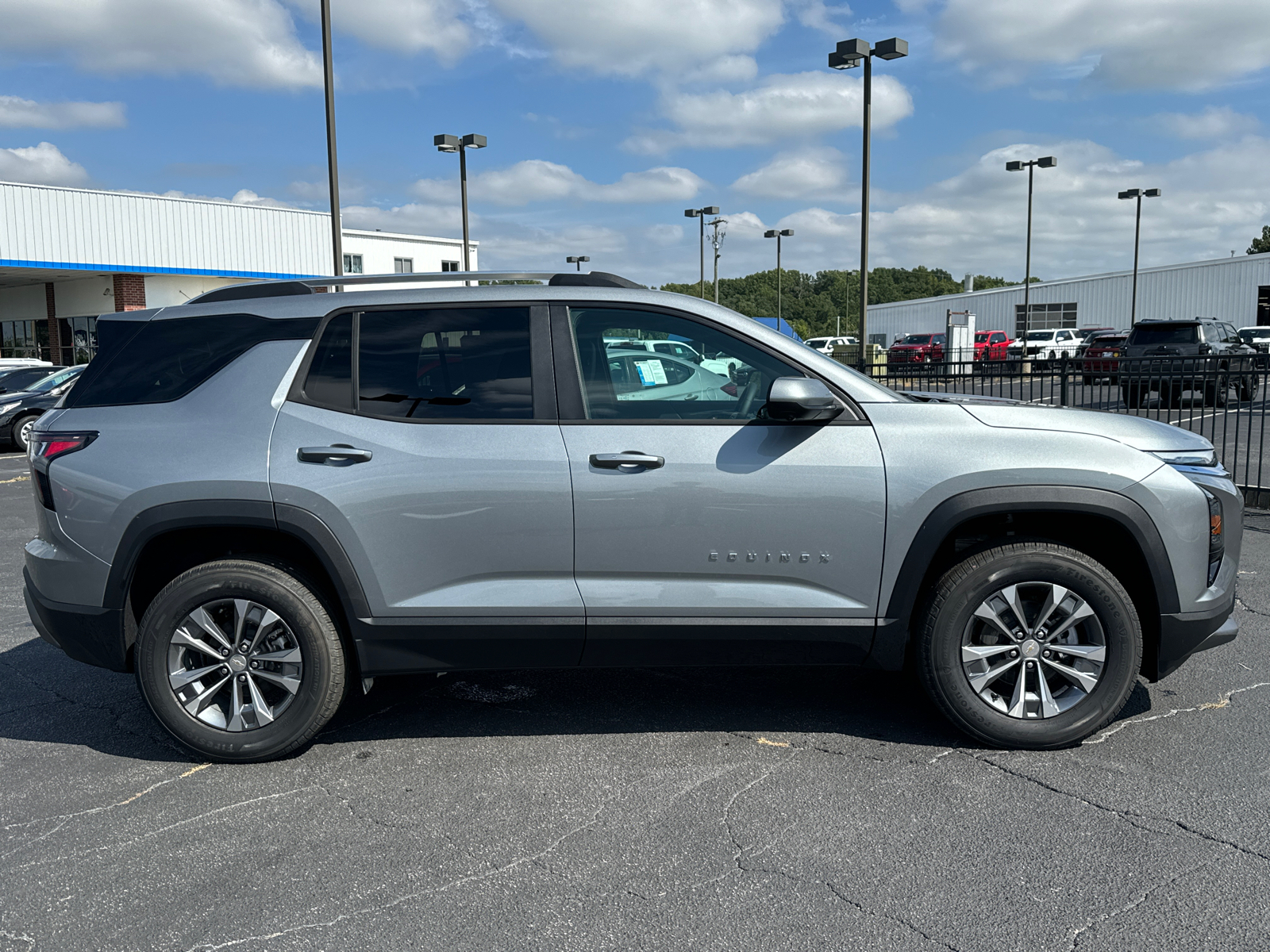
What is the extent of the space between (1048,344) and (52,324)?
4247cm

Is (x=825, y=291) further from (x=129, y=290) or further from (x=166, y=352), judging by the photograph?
(x=166, y=352)

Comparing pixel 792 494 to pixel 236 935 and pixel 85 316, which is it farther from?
pixel 85 316

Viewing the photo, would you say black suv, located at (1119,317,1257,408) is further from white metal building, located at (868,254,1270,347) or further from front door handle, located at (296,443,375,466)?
white metal building, located at (868,254,1270,347)

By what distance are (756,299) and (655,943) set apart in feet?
408

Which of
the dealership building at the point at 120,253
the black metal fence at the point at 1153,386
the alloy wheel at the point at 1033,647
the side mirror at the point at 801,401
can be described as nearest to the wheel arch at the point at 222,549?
the side mirror at the point at 801,401

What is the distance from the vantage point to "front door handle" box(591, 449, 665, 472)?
3.71 metres

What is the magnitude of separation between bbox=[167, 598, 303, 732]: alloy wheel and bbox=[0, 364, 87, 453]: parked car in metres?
15.1

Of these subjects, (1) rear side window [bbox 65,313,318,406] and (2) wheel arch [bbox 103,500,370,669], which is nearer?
(2) wheel arch [bbox 103,500,370,669]

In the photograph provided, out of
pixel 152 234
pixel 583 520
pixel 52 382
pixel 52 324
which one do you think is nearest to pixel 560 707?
pixel 583 520

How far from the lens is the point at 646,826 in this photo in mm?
3371

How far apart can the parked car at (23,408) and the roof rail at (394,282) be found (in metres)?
14.6

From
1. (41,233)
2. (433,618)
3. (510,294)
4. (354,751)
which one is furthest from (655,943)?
(41,233)

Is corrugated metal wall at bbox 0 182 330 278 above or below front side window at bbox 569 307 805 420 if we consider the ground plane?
above

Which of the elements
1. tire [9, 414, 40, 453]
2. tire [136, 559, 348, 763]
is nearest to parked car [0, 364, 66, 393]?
tire [9, 414, 40, 453]
